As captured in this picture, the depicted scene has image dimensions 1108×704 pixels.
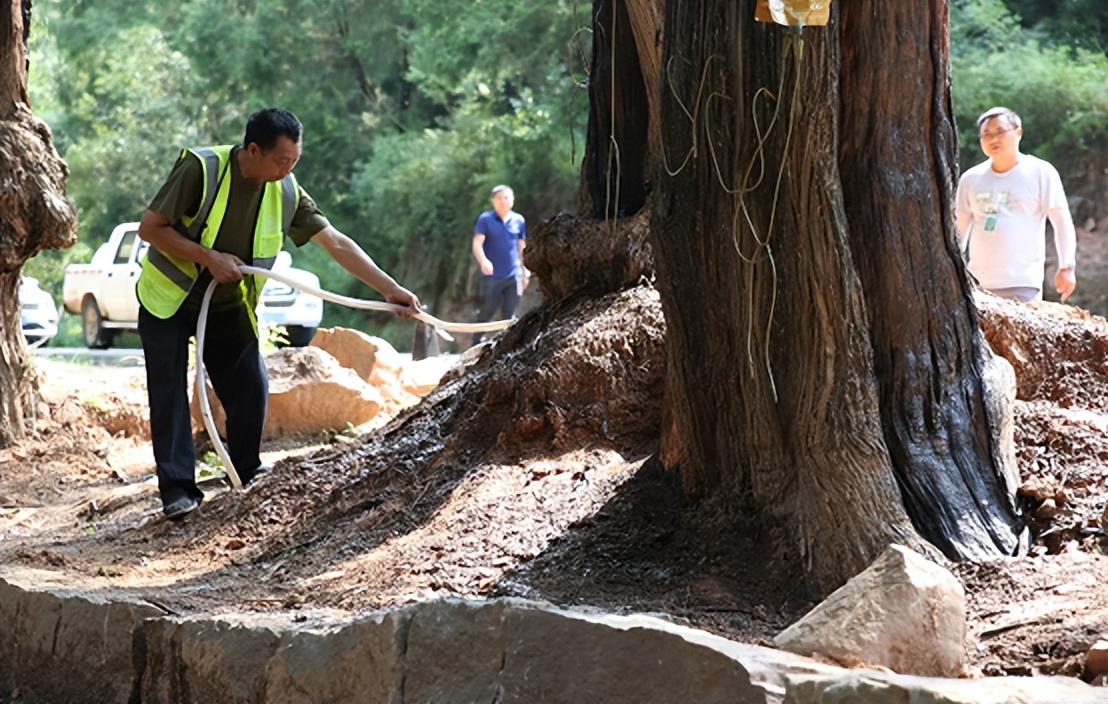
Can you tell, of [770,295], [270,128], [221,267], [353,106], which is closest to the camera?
[770,295]

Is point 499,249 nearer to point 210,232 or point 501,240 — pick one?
point 501,240

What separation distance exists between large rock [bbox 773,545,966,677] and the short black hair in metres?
3.74

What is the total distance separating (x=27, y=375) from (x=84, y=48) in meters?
30.4

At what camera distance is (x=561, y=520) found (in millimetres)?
5215

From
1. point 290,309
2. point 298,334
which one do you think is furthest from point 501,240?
point 298,334

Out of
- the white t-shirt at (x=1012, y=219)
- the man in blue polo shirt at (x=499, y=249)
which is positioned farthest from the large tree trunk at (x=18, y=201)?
the man in blue polo shirt at (x=499, y=249)

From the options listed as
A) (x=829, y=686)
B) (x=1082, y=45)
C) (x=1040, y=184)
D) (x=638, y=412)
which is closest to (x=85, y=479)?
(x=638, y=412)

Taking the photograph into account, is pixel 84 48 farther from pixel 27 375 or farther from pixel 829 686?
pixel 829 686

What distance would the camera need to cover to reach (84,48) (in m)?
38.7

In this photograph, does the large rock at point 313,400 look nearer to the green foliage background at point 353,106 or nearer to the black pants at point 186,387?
the black pants at point 186,387

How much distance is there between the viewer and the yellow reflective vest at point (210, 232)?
6.79m

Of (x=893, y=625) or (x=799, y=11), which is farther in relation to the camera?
(x=799, y=11)

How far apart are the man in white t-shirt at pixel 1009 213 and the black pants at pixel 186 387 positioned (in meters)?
3.76

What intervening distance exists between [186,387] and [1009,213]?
433 centimetres
